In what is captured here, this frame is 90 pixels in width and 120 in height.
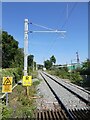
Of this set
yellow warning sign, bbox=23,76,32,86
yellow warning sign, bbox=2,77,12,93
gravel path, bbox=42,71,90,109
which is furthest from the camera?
yellow warning sign, bbox=23,76,32,86

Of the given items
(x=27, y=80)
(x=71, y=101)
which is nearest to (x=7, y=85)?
(x=27, y=80)

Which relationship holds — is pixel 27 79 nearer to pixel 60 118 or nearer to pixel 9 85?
pixel 9 85

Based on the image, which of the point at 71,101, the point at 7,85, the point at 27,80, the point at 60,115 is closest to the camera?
the point at 60,115

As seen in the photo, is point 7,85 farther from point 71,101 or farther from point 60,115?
point 71,101

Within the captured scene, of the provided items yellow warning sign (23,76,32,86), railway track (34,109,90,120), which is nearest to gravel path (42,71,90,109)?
railway track (34,109,90,120)

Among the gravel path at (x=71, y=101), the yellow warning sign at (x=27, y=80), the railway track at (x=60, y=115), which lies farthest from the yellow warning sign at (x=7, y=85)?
the yellow warning sign at (x=27, y=80)

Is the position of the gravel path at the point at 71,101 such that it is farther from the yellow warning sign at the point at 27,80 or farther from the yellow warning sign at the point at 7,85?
the yellow warning sign at the point at 7,85

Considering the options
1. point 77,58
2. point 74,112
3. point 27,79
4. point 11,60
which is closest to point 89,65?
point 11,60

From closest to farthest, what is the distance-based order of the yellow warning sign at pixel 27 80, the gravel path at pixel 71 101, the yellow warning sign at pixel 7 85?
the yellow warning sign at pixel 7 85 → the gravel path at pixel 71 101 → the yellow warning sign at pixel 27 80

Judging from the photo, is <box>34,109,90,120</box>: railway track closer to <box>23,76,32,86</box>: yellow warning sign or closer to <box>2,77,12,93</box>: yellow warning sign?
<box>2,77,12,93</box>: yellow warning sign

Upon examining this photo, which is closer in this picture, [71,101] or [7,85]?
[7,85]

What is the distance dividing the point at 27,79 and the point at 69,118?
6.45 metres

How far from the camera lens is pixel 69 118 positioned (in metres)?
9.19

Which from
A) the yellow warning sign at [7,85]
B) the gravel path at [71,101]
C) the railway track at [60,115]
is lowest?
the railway track at [60,115]
